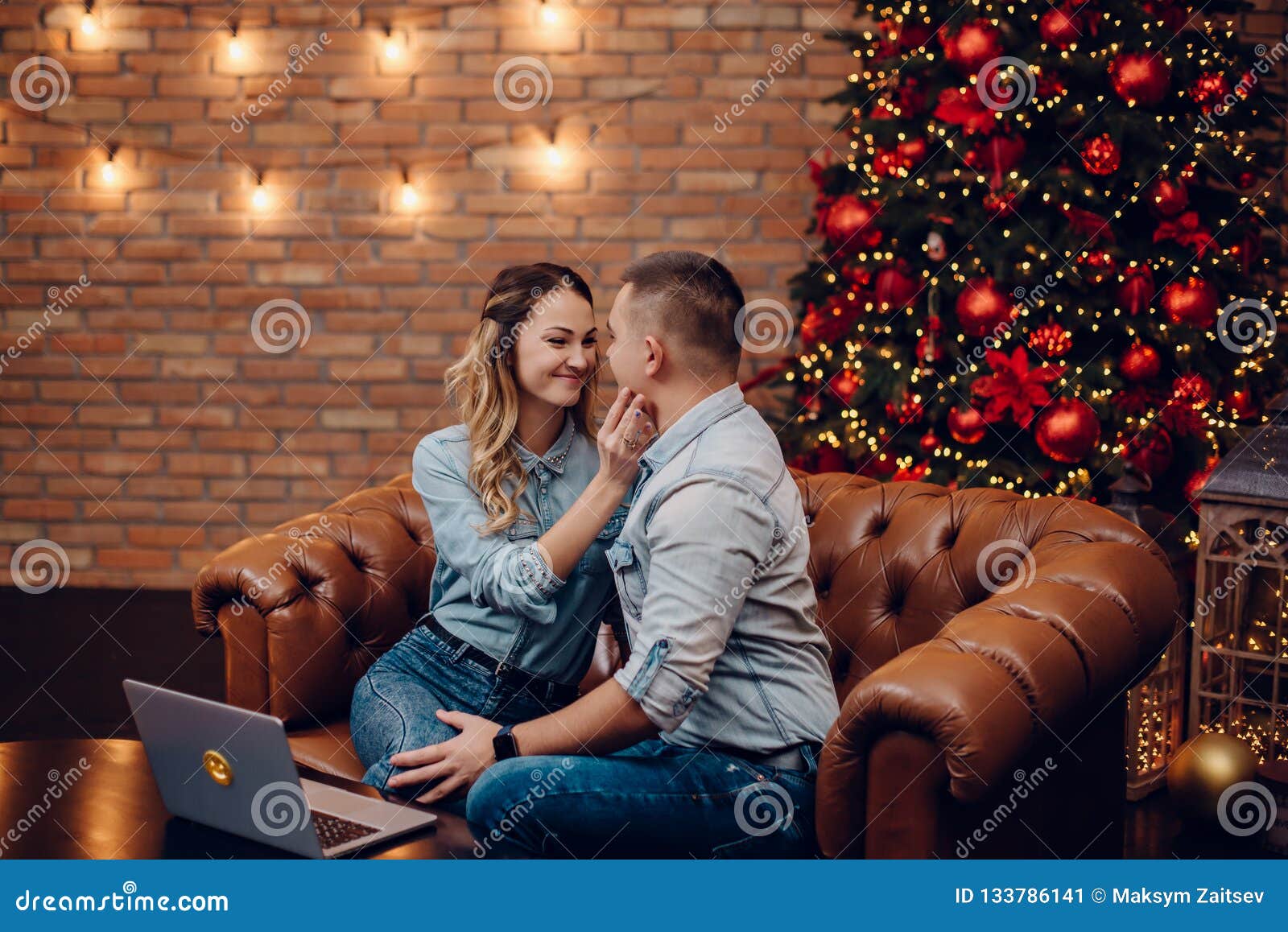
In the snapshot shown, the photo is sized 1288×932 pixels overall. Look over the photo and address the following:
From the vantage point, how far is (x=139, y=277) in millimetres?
4359

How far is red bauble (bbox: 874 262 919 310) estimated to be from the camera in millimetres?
3250

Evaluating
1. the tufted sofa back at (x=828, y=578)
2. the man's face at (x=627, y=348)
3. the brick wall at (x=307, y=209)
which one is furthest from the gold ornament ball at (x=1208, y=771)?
the brick wall at (x=307, y=209)

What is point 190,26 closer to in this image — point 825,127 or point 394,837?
point 825,127

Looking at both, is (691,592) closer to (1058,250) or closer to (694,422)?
(694,422)

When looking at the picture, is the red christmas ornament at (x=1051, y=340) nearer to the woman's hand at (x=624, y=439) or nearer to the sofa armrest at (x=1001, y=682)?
the sofa armrest at (x=1001, y=682)

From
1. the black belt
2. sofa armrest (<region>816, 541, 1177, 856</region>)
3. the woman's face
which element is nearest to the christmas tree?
sofa armrest (<region>816, 541, 1177, 856</region>)

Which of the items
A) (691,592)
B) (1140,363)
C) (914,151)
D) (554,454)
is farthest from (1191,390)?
(691,592)

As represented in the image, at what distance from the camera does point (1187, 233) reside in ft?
10.4

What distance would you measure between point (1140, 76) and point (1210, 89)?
0.79ft

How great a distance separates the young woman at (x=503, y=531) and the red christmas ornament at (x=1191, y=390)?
69.5 inches

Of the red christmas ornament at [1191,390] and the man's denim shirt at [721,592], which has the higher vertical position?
the red christmas ornament at [1191,390]

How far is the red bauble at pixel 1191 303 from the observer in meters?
3.13

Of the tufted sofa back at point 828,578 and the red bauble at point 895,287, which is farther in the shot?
the red bauble at point 895,287

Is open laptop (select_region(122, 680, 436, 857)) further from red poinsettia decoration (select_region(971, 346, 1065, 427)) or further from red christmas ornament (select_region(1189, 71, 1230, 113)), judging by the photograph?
red christmas ornament (select_region(1189, 71, 1230, 113))
